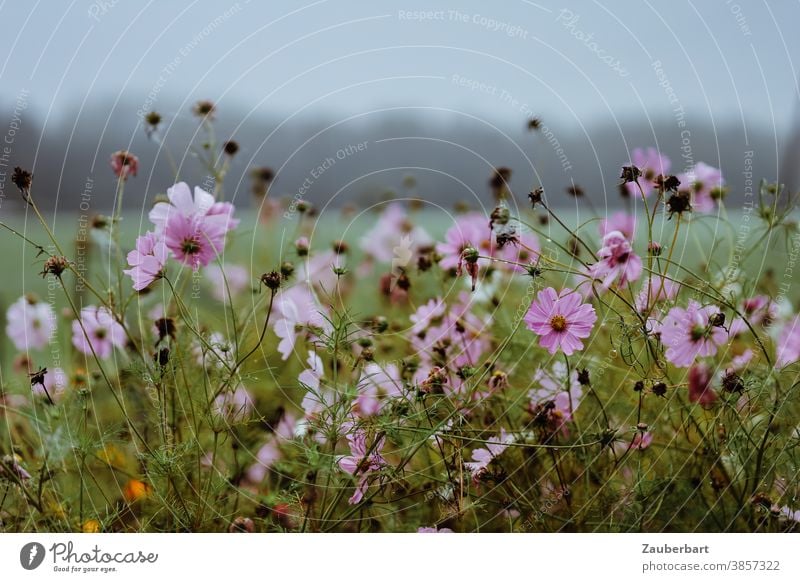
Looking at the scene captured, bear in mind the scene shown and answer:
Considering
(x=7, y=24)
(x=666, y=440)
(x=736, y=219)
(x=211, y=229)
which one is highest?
(x=7, y=24)

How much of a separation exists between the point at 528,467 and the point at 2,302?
28.6 inches

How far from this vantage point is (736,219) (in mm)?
875

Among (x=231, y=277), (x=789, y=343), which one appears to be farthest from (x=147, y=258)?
(x=789, y=343)

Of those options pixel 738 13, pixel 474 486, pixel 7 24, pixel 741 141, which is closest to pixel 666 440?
pixel 474 486

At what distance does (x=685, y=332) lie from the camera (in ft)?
2.42

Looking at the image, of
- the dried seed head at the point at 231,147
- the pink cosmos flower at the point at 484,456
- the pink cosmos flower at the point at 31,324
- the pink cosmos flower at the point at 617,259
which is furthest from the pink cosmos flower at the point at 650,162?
the pink cosmos flower at the point at 31,324

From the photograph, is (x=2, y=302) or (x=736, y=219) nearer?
(x=736, y=219)

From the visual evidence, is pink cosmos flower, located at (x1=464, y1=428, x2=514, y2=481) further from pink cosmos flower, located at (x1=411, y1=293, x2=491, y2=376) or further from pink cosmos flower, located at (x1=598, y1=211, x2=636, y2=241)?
pink cosmos flower, located at (x1=598, y1=211, x2=636, y2=241)

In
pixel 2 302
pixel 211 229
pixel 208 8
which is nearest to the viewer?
pixel 211 229

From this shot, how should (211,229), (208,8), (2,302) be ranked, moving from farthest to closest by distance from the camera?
(2,302), (208,8), (211,229)

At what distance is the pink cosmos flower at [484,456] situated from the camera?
701 mm

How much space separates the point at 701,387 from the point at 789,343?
150mm

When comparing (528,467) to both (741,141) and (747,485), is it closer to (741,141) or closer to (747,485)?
(747,485)

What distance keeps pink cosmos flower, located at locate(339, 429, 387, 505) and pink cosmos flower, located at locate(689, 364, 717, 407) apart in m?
0.30
